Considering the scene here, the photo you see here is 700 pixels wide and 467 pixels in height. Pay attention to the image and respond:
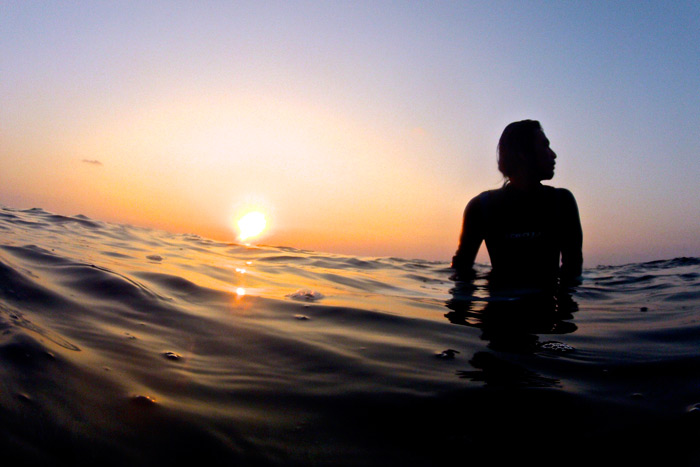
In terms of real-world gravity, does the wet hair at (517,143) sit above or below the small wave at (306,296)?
above

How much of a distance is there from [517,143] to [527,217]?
83 centimetres

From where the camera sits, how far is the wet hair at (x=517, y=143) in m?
4.86

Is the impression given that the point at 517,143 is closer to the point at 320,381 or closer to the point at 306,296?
the point at 306,296

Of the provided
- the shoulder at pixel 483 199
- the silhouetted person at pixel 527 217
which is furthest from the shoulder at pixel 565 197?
the shoulder at pixel 483 199

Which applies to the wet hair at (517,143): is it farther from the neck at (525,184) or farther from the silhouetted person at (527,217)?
the neck at (525,184)

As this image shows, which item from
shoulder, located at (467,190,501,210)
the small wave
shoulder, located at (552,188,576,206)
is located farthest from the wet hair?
the small wave

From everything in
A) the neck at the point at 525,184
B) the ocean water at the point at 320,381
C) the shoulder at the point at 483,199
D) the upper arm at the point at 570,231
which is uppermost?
the neck at the point at 525,184

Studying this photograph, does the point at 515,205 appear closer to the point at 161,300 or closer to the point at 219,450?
the point at 161,300

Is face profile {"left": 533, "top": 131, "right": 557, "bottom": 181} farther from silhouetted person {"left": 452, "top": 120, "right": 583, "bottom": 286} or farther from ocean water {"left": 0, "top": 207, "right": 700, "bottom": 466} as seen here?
ocean water {"left": 0, "top": 207, "right": 700, "bottom": 466}

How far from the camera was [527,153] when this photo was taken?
484 cm

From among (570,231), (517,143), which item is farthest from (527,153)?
(570,231)

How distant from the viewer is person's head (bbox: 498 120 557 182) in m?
4.83

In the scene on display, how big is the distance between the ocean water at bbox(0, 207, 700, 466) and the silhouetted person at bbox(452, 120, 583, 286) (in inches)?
61.2

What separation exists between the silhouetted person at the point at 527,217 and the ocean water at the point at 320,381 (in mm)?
1554
